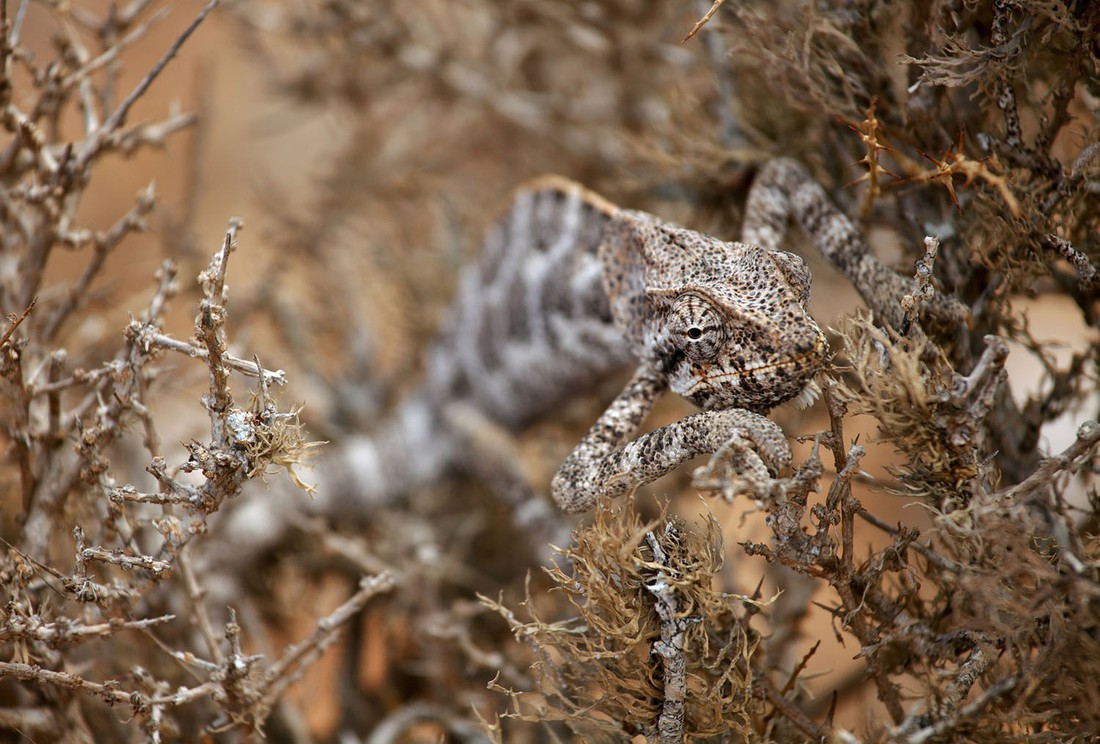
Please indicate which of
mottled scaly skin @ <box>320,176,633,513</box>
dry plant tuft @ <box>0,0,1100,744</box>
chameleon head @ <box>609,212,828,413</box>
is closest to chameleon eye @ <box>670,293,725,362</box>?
chameleon head @ <box>609,212,828,413</box>

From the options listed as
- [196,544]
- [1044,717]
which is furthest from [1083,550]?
[196,544]

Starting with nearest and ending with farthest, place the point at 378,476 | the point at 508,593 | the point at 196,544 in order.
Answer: the point at 196,544
the point at 508,593
the point at 378,476

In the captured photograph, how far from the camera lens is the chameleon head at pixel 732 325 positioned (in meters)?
1.15

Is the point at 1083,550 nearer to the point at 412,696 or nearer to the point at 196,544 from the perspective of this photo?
the point at 196,544

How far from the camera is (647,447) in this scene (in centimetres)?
128

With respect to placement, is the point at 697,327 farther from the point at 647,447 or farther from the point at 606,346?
the point at 606,346

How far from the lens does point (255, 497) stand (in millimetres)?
2529

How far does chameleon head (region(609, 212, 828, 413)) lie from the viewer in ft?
3.78

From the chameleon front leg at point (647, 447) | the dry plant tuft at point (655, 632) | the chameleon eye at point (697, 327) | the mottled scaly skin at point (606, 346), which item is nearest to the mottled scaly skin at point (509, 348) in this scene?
the mottled scaly skin at point (606, 346)

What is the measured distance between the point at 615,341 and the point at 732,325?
557 millimetres

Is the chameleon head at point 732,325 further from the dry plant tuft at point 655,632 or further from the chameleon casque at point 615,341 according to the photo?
the dry plant tuft at point 655,632

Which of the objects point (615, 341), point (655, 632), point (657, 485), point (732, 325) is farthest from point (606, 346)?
point (657, 485)

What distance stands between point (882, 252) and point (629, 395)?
76cm

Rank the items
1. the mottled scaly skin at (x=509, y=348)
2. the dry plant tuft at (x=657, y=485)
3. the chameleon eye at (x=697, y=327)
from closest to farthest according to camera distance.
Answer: the dry plant tuft at (x=657, y=485), the chameleon eye at (x=697, y=327), the mottled scaly skin at (x=509, y=348)
